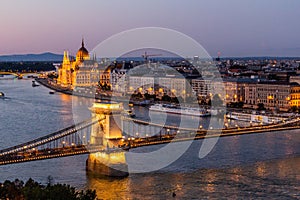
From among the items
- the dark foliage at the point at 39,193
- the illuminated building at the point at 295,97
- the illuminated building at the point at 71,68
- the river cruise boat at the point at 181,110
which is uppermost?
the illuminated building at the point at 71,68

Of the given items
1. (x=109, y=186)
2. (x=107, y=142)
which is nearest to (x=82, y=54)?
(x=107, y=142)

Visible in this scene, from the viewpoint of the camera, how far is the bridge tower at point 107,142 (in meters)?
7.54

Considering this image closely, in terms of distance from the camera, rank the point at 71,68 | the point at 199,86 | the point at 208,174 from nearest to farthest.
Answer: the point at 208,174, the point at 199,86, the point at 71,68

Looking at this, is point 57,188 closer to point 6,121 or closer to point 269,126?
point 269,126

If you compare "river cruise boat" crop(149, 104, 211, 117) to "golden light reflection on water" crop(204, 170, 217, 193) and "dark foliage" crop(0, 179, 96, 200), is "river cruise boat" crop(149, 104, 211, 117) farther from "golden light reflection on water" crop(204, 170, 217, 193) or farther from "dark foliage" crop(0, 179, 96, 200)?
"dark foliage" crop(0, 179, 96, 200)

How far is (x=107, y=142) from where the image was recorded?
25.8 ft

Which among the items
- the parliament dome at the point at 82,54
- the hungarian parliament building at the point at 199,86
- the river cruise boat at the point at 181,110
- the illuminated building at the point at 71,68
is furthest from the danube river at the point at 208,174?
the parliament dome at the point at 82,54

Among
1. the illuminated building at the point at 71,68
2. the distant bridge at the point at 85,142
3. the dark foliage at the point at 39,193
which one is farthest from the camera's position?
the illuminated building at the point at 71,68

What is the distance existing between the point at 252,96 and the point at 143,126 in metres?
6.12

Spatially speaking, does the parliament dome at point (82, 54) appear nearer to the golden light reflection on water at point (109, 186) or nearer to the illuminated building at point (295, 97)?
the illuminated building at point (295, 97)

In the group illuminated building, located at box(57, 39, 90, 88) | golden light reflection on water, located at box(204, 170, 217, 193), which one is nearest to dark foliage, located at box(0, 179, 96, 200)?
golden light reflection on water, located at box(204, 170, 217, 193)

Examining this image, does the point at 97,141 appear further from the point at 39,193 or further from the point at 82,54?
the point at 82,54

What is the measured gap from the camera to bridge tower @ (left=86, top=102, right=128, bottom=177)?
7543mm

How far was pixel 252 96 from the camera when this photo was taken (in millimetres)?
17344
